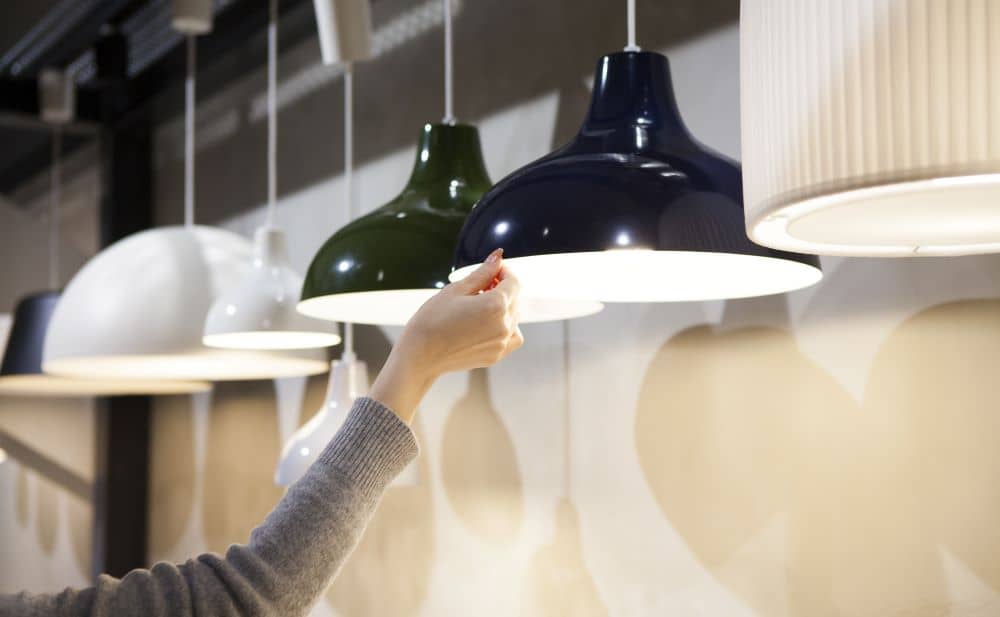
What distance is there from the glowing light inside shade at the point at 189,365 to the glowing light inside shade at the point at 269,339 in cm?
8

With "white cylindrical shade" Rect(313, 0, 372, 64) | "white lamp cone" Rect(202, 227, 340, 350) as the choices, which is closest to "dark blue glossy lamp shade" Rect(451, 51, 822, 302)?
"white lamp cone" Rect(202, 227, 340, 350)

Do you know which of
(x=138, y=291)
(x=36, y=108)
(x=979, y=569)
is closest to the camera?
(x=979, y=569)

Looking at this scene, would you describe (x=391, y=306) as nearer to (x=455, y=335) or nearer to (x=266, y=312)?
(x=266, y=312)

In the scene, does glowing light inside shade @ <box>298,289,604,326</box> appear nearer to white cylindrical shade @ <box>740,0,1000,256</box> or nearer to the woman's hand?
the woman's hand

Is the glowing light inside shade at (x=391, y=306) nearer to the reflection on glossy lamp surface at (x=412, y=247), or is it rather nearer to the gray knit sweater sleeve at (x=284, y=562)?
the reflection on glossy lamp surface at (x=412, y=247)

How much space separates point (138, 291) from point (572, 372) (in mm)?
852

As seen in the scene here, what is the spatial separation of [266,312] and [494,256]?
84cm

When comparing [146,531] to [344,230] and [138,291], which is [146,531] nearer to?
[138,291]

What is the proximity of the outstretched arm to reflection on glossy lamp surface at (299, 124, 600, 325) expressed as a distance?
17 centimetres

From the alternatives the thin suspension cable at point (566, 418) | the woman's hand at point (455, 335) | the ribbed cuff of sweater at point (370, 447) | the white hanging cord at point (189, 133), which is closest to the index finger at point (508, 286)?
the woman's hand at point (455, 335)

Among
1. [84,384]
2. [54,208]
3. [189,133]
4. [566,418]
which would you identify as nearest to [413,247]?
[566,418]

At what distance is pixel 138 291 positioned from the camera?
76.6 inches

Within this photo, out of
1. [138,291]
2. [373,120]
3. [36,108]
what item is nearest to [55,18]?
[36,108]

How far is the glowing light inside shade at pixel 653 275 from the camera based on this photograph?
3.79 feet
